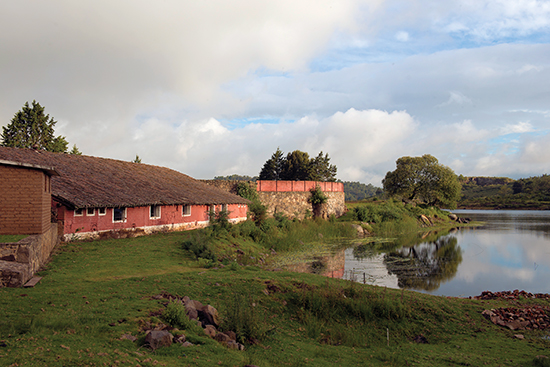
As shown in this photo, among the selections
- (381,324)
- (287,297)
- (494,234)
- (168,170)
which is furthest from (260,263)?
(494,234)

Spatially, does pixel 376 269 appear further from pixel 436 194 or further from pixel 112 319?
pixel 436 194

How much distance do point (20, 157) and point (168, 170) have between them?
14.8 metres

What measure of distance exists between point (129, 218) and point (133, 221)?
348mm

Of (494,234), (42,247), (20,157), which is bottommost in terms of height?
(494,234)

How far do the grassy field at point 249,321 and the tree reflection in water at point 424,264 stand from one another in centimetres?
523

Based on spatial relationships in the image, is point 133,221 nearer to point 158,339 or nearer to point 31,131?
point 158,339

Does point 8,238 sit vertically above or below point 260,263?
above

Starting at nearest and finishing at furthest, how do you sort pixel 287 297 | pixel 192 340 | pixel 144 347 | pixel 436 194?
pixel 144 347, pixel 192 340, pixel 287 297, pixel 436 194

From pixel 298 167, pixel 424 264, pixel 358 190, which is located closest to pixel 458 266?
pixel 424 264

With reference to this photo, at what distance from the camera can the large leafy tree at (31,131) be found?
127 ft

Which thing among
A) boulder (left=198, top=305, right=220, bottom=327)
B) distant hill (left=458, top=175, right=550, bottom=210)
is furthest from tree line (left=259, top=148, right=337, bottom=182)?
boulder (left=198, top=305, right=220, bottom=327)

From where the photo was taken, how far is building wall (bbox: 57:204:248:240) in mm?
16922

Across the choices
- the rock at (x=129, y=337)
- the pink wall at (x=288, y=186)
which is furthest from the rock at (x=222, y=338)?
the pink wall at (x=288, y=186)

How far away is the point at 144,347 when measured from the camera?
19.1 ft
